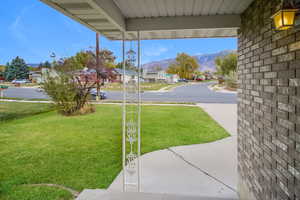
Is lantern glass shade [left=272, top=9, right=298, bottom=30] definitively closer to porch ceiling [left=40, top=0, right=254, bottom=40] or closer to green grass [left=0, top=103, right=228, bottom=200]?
porch ceiling [left=40, top=0, right=254, bottom=40]

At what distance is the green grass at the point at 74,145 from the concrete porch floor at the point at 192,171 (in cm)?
38

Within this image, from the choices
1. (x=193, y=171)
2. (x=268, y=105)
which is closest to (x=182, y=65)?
(x=193, y=171)

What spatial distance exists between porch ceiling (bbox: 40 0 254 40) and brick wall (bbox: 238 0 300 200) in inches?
7.8

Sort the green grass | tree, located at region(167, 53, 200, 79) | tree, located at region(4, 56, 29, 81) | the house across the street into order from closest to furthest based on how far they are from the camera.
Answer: the green grass → tree, located at region(4, 56, 29, 81) → tree, located at region(167, 53, 200, 79) → the house across the street

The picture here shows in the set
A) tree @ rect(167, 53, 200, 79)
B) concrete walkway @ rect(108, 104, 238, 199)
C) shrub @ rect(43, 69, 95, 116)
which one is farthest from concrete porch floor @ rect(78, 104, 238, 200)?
tree @ rect(167, 53, 200, 79)

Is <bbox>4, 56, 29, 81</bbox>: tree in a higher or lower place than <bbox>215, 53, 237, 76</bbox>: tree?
lower

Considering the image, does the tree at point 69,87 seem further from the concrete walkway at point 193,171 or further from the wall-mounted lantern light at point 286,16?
the wall-mounted lantern light at point 286,16

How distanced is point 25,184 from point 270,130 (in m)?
2.85

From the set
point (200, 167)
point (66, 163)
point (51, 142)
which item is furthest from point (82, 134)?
point (200, 167)

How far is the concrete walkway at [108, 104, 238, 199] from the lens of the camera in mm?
2500

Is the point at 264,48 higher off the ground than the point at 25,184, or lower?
higher

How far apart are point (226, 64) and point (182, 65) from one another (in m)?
4.35

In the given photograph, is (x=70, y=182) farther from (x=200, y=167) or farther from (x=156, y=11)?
(x=156, y=11)

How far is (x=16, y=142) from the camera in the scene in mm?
4359
